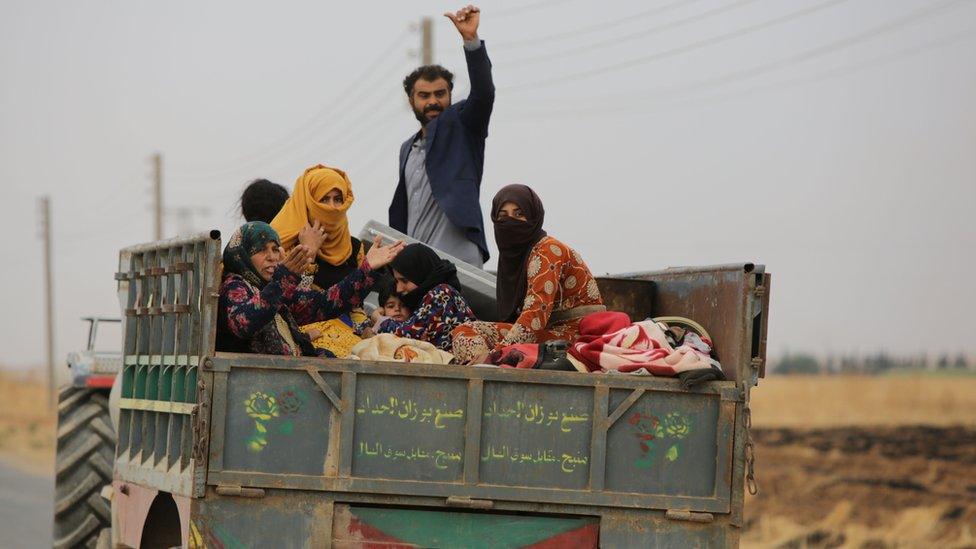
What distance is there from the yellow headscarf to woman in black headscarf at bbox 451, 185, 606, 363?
0.92 metres

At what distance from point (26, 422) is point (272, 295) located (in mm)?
40532

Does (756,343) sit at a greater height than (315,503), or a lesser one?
greater

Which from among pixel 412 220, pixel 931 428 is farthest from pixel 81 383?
pixel 931 428

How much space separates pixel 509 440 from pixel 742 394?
3.13ft

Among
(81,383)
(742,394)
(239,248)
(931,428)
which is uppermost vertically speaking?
(239,248)

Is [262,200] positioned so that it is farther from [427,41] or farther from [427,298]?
[427,41]

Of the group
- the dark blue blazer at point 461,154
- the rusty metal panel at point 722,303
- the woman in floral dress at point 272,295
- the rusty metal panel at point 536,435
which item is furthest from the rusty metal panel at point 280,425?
the dark blue blazer at point 461,154

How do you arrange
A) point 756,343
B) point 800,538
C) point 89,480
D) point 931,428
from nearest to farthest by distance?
point 756,343
point 89,480
point 800,538
point 931,428

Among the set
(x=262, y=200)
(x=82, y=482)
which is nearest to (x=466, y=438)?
(x=262, y=200)

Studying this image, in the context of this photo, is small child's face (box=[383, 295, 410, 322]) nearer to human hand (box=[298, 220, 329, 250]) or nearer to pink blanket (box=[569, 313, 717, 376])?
human hand (box=[298, 220, 329, 250])

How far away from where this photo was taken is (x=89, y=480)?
401 inches

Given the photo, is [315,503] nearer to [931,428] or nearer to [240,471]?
[240,471]

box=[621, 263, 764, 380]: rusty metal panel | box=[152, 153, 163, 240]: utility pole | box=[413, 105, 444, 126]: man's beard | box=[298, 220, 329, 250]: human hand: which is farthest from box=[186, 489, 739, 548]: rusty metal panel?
box=[152, 153, 163, 240]: utility pole

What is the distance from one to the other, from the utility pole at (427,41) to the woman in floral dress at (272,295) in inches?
590
